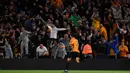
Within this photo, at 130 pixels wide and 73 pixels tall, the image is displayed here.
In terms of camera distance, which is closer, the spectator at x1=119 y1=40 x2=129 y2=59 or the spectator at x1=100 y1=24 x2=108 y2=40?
the spectator at x1=119 y1=40 x2=129 y2=59

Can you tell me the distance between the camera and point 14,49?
21.9 meters

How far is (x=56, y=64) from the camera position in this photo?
2180 cm

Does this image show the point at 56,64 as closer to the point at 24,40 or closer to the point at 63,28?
the point at 24,40

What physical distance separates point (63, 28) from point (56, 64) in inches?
94.4

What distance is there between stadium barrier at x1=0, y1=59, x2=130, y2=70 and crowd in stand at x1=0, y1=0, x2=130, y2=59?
0.39 metres

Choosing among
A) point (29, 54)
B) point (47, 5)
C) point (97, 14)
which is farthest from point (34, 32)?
point (97, 14)

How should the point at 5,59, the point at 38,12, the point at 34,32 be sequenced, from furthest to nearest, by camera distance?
the point at 38,12 → the point at 34,32 → the point at 5,59

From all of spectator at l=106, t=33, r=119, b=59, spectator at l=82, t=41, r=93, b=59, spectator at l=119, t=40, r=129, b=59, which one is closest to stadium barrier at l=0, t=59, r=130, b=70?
spectator at l=82, t=41, r=93, b=59

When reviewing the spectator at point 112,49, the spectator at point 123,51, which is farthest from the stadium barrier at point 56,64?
the spectator at point 123,51

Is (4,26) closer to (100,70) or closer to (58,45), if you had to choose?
(58,45)

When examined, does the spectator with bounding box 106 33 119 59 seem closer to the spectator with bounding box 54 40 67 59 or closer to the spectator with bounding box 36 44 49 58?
the spectator with bounding box 54 40 67 59

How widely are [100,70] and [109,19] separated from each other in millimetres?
3914

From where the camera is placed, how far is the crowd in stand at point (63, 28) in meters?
21.9

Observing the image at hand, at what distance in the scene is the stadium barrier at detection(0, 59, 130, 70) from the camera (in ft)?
69.8
